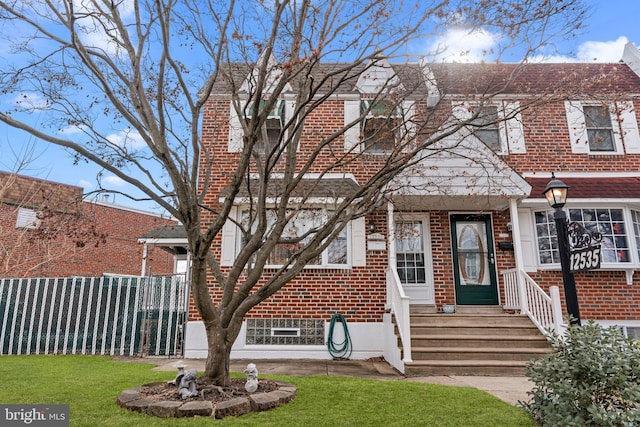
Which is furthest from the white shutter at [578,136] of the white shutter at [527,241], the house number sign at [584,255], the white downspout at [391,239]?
the white downspout at [391,239]

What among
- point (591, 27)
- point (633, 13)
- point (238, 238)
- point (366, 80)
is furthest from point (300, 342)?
point (633, 13)

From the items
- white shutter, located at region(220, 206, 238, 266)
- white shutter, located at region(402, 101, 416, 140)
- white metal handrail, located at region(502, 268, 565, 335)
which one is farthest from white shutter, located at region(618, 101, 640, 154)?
white shutter, located at region(220, 206, 238, 266)

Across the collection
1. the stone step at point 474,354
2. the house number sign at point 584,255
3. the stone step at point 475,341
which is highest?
the house number sign at point 584,255

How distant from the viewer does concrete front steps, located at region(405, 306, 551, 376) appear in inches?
277

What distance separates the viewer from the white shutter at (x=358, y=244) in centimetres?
938

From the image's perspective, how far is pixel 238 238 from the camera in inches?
377

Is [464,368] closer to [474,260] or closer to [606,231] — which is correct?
[474,260]

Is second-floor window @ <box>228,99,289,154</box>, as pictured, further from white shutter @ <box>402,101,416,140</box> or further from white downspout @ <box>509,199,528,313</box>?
white downspout @ <box>509,199,528,313</box>

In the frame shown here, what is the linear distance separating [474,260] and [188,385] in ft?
24.4

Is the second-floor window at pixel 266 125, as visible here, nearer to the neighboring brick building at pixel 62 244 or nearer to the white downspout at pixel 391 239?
the neighboring brick building at pixel 62 244

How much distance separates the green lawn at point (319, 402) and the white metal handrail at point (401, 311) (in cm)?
123

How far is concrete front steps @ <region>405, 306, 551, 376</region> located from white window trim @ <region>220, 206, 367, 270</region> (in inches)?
69.8

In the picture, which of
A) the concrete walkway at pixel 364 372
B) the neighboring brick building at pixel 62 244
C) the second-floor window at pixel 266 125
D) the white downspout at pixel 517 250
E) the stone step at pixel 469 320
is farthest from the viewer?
the neighboring brick building at pixel 62 244

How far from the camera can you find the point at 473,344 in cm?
771
